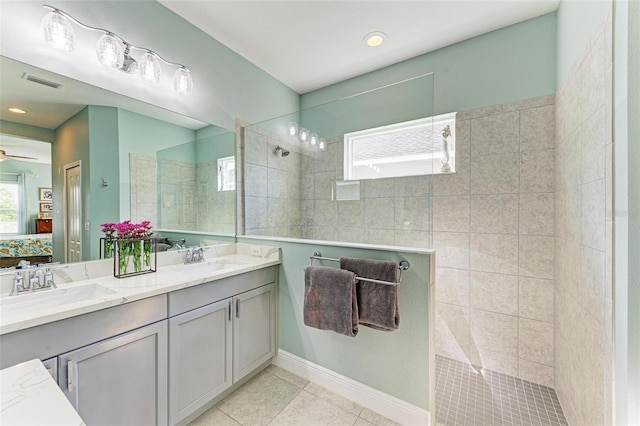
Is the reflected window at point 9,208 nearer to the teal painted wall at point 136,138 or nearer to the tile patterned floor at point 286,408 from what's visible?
the teal painted wall at point 136,138

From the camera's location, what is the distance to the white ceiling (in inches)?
71.2

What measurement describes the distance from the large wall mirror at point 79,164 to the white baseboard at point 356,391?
1316 mm

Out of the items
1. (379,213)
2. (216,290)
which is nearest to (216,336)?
(216,290)

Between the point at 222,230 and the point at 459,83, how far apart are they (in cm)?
236

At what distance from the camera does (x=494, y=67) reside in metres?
2.06

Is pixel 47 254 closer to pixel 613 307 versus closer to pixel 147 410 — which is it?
pixel 147 410

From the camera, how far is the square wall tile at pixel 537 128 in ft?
6.12

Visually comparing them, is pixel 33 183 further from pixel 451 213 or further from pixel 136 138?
pixel 451 213

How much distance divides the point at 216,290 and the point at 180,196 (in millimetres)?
831

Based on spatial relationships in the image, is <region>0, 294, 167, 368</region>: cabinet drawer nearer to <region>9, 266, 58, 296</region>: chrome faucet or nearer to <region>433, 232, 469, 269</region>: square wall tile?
<region>9, 266, 58, 296</region>: chrome faucet

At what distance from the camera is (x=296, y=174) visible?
2.58m

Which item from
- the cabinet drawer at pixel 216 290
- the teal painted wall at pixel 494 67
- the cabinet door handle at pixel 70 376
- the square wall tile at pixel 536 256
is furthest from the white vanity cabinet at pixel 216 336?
the teal painted wall at pixel 494 67

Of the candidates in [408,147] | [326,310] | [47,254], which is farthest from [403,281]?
[47,254]

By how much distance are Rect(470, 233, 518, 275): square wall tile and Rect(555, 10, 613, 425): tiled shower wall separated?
0.25 metres
